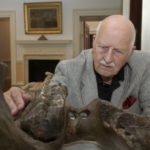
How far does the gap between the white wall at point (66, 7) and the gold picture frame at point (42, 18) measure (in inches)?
4.9

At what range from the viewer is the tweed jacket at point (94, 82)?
1.03m

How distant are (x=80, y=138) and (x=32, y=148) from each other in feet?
0.68

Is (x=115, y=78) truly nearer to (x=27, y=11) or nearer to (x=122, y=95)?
(x=122, y=95)

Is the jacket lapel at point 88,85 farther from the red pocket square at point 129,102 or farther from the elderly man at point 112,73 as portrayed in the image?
the red pocket square at point 129,102

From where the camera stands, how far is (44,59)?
615 cm

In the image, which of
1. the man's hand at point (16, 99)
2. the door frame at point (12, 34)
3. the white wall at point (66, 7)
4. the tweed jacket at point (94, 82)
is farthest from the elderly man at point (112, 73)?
the door frame at point (12, 34)

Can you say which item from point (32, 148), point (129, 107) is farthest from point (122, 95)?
point (32, 148)

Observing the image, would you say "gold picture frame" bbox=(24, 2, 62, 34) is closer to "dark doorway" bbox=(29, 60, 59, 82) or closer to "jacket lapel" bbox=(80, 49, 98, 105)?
"dark doorway" bbox=(29, 60, 59, 82)

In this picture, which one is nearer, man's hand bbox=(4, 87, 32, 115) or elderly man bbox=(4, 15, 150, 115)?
man's hand bbox=(4, 87, 32, 115)

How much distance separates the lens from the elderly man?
37.7 inches

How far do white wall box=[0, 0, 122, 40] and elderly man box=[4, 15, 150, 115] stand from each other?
4.67 m

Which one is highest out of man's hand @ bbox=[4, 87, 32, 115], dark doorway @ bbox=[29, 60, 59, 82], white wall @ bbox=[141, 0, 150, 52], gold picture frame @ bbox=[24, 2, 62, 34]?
gold picture frame @ bbox=[24, 2, 62, 34]

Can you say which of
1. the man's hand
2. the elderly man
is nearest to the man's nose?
the elderly man

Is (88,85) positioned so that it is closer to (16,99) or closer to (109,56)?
(109,56)
